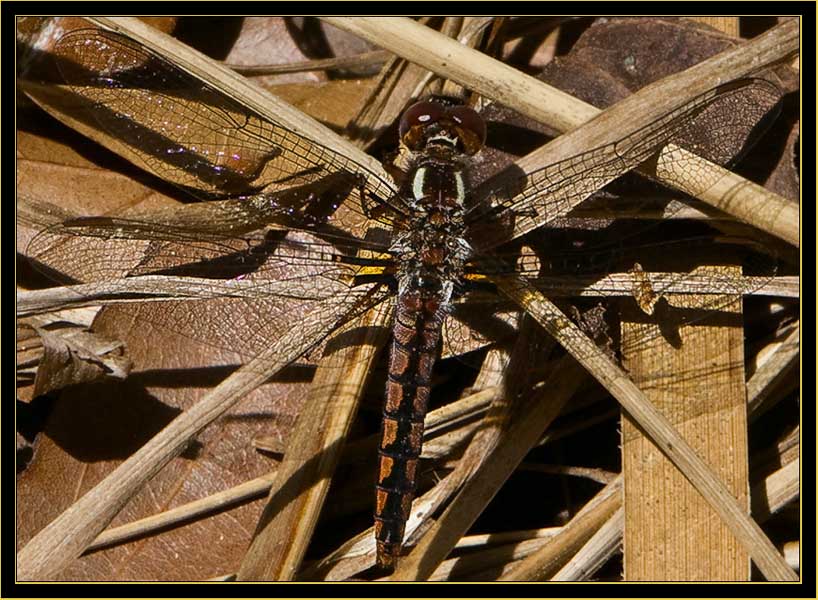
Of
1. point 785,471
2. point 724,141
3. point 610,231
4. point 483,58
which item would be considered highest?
point 483,58

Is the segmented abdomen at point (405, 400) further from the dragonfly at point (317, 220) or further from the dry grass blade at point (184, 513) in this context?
the dry grass blade at point (184, 513)

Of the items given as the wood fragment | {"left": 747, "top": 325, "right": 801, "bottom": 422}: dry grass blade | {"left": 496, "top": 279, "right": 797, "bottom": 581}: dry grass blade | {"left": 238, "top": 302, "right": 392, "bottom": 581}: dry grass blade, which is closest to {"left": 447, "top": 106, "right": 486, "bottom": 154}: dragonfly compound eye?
{"left": 496, "top": 279, "right": 797, "bottom": 581}: dry grass blade

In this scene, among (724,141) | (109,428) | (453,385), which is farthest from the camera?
(453,385)

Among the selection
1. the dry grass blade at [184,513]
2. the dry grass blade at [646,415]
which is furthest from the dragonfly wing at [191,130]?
the dry grass blade at [184,513]

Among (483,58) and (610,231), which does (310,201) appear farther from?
(610,231)

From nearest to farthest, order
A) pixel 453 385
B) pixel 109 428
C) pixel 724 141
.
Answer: pixel 724 141 < pixel 109 428 < pixel 453 385

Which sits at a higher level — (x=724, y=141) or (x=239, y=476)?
(x=724, y=141)

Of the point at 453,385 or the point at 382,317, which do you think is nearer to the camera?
the point at 382,317

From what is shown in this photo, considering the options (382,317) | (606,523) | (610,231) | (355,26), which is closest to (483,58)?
(355,26)
